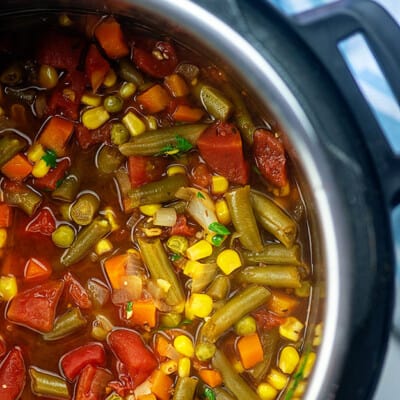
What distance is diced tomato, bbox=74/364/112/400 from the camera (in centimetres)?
324

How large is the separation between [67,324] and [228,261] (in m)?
0.72

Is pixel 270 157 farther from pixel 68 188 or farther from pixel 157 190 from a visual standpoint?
pixel 68 188

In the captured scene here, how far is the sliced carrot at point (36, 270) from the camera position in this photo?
3.28 metres

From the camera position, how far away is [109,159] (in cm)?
320

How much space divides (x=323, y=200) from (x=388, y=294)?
426 millimetres

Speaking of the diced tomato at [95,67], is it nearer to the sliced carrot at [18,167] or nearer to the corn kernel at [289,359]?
the sliced carrot at [18,167]

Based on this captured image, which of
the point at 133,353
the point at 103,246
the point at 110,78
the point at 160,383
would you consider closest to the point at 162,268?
the point at 103,246

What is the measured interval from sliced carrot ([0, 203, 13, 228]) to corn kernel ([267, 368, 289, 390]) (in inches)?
49.9

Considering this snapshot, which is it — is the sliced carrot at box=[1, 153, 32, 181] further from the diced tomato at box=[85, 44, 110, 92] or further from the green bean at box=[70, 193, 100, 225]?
the diced tomato at box=[85, 44, 110, 92]

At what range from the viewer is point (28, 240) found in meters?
3.31

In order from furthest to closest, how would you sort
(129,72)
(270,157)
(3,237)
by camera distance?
(3,237)
(129,72)
(270,157)

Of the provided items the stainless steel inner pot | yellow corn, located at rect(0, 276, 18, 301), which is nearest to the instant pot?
the stainless steel inner pot

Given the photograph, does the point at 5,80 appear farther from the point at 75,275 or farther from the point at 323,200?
the point at 323,200

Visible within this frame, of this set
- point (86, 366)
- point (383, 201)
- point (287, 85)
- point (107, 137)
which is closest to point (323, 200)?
point (383, 201)
